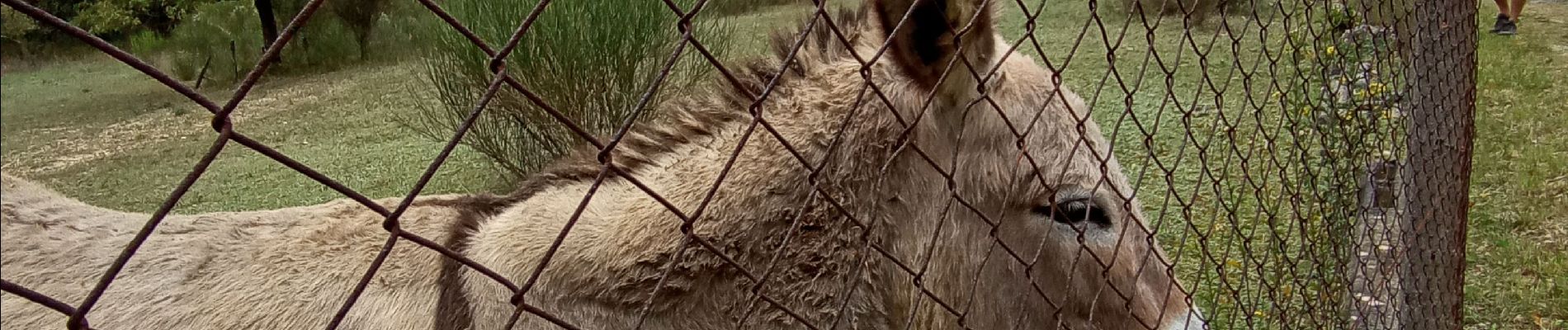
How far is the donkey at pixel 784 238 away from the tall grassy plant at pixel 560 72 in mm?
3367

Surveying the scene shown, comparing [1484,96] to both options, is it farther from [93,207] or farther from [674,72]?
[93,207]

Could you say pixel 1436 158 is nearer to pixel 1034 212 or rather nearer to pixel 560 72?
pixel 1034 212

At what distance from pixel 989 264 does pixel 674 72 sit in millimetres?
3630

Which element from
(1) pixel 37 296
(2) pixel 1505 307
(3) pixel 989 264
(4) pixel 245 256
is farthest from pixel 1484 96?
(1) pixel 37 296

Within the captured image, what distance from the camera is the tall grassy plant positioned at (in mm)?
5637

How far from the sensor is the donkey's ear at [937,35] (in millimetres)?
1531

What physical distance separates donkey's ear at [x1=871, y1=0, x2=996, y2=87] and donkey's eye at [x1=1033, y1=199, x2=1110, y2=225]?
0.38 meters

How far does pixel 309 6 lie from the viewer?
0.77 meters

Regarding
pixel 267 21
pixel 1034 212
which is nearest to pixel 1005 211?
pixel 1034 212

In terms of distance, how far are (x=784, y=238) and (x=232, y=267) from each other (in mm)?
1288

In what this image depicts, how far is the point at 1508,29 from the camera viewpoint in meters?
9.17

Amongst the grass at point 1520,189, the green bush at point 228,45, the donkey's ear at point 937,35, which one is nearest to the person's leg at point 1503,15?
the grass at point 1520,189

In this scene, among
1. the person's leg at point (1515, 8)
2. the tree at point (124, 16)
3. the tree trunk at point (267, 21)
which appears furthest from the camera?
the person's leg at point (1515, 8)

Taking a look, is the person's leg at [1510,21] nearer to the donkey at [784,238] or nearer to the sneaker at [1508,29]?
the sneaker at [1508,29]
